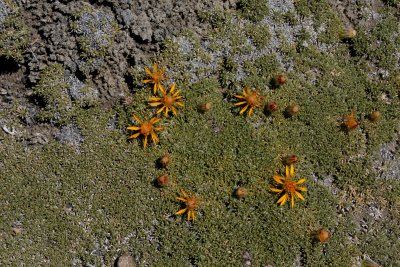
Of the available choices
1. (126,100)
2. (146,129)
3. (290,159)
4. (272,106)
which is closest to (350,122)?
(290,159)

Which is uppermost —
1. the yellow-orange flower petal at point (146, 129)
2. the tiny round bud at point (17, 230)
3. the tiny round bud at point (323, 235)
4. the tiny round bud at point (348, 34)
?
the tiny round bud at point (348, 34)

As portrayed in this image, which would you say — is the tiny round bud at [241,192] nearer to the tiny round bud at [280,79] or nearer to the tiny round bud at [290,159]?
the tiny round bud at [290,159]

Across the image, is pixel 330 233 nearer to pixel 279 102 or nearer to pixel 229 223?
pixel 229 223

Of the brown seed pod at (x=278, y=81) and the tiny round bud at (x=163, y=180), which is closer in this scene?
the tiny round bud at (x=163, y=180)

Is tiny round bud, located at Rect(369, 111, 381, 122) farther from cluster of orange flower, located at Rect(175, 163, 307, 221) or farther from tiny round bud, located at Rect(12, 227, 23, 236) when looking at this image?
tiny round bud, located at Rect(12, 227, 23, 236)

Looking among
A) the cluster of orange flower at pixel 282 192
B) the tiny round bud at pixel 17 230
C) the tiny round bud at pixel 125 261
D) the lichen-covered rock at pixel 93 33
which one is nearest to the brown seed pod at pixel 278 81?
the cluster of orange flower at pixel 282 192

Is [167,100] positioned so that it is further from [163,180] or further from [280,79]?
[280,79]

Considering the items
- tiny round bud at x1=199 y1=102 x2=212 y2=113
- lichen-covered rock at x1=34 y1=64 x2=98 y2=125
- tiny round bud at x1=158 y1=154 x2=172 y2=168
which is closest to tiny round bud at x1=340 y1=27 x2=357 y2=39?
tiny round bud at x1=199 y1=102 x2=212 y2=113
